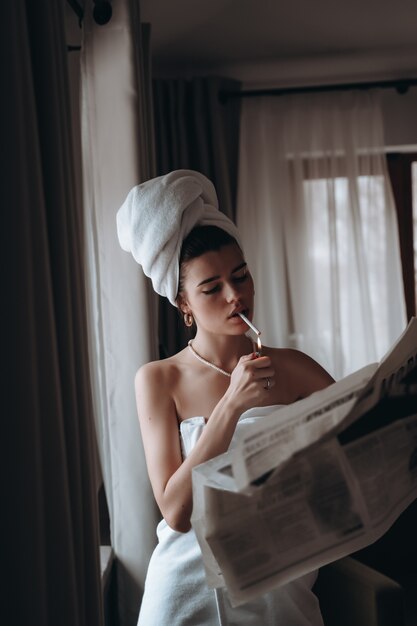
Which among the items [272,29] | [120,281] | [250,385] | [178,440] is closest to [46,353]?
[250,385]

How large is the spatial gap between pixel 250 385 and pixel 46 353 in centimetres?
43

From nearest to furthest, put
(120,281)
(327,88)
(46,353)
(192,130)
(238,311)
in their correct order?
1. (46,353)
2. (238,311)
3. (120,281)
4. (192,130)
5. (327,88)

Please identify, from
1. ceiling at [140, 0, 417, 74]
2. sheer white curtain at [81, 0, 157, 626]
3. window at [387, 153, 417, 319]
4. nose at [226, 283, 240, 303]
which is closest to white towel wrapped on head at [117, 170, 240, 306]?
nose at [226, 283, 240, 303]

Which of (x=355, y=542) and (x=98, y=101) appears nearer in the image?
(x=355, y=542)

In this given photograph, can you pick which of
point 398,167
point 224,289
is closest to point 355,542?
point 224,289

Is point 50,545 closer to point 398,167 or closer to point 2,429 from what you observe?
point 2,429

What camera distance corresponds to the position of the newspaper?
0.70m

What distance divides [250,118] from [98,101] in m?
1.58

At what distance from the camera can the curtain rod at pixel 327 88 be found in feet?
10.8

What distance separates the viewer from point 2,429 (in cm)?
67

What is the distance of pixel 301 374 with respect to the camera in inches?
54.5

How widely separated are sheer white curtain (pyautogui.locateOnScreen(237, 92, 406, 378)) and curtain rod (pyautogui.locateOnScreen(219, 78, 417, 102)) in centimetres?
5

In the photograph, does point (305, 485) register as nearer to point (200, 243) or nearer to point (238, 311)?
point (238, 311)

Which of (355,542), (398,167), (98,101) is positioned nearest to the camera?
(355,542)
